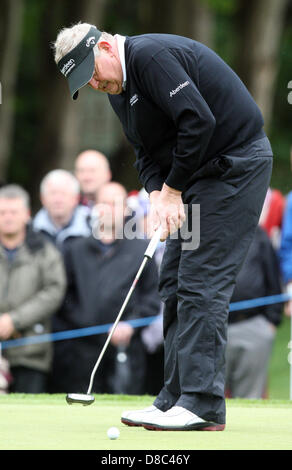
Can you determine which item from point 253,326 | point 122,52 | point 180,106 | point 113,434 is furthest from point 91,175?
point 113,434

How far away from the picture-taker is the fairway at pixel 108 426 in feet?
14.0

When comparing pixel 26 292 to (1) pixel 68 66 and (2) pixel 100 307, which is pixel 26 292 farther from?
(1) pixel 68 66

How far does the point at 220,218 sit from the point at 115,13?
1818 centimetres

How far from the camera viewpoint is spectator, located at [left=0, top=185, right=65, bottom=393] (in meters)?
8.80

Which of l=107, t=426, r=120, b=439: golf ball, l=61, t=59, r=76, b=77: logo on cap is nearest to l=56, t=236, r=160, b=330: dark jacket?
l=61, t=59, r=76, b=77: logo on cap

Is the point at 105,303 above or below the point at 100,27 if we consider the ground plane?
below

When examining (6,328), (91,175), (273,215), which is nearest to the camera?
(6,328)

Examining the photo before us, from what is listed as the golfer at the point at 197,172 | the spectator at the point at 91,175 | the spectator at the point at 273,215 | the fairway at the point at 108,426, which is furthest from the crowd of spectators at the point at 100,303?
the golfer at the point at 197,172

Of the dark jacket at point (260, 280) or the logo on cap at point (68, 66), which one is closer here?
the logo on cap at point (68, 66)

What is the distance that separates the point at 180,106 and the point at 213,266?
31.8 inches

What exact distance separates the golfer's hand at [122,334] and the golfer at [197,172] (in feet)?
11.6

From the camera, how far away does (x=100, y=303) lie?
9.02 metres

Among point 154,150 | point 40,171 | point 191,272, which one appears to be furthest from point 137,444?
point 40,171

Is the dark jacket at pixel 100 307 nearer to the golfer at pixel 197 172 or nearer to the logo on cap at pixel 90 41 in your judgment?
the golfer at pixel 197 172
